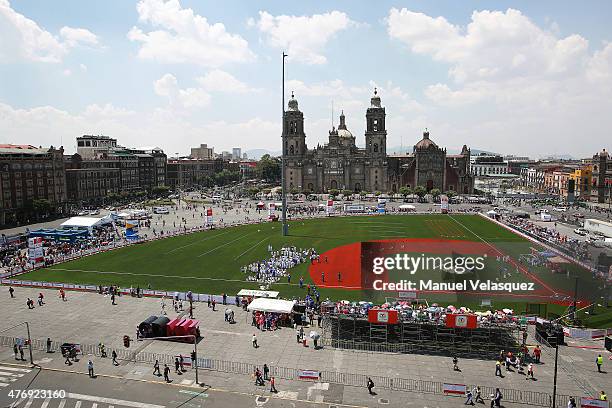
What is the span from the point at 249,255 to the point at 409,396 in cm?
3204

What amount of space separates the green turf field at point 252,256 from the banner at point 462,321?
3298 mm

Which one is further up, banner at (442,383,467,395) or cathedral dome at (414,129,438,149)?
cathedral dome at (414,129,438,149)

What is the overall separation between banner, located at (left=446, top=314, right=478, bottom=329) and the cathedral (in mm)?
106195

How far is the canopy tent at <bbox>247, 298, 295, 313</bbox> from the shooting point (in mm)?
31047

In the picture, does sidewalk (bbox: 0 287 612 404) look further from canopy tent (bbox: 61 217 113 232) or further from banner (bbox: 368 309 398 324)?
canopy tent (bbox: 61 217 113 232)

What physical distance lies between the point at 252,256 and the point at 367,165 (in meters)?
91.1

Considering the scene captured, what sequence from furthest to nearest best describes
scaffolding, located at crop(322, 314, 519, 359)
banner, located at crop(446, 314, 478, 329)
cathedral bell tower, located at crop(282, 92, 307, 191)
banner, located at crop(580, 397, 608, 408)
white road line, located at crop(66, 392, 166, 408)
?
cathedral bell tower, located at crop(282, 92, 307, 191)
scaffolding, located at crop(322, 314, 519, 359)
banner, located at crop(446, 314, 478, 329)
white road line, located at crop(66, 392, 166, 408)
banner, located at crop(580, 397, 608, 408)

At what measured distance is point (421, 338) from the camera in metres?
27.9

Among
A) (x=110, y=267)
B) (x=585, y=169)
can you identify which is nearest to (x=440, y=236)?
(x=110, y=267)

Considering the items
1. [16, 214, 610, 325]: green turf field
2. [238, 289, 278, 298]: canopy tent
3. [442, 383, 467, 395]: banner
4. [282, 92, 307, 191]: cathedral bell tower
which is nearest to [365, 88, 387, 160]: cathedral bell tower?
[282, 92, 307, 191]: cathedral bell tower

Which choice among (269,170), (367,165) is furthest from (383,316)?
(269,170)

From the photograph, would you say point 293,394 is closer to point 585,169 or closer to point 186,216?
point 186,216

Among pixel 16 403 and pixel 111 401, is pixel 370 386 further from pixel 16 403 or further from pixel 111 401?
pixel 16 403

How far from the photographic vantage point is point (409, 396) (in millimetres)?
22375
